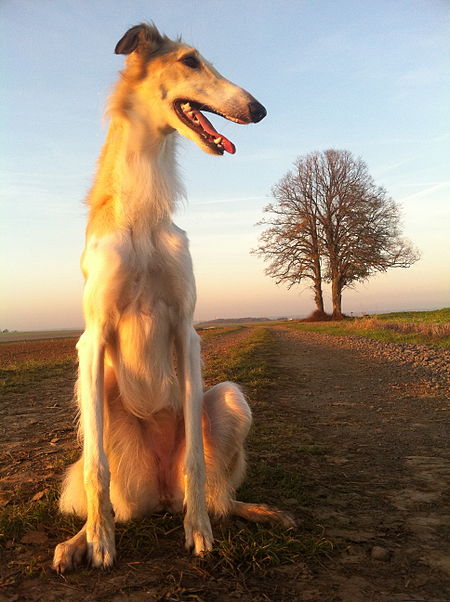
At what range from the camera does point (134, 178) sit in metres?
Result: 2.61

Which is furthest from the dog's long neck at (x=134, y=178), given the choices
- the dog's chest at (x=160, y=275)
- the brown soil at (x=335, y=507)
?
the brown soil at (x=335, y=507)

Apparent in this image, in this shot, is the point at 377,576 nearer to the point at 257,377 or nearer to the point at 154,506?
the point at 154,506

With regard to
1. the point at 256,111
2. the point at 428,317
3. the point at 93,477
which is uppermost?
the point at 256,111

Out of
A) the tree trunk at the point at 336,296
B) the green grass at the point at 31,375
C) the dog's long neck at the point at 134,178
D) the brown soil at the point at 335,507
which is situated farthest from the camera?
the tree trunk at the point at 336,296

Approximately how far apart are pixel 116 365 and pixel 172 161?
1327 millimetres

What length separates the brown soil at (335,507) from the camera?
6.25 ft

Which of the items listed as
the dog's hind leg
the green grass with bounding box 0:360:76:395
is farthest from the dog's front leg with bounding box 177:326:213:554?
the green grass with bounding box 0:360:76:395

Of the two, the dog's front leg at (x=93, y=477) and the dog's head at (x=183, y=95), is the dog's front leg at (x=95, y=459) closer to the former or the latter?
the dog's front leg at (x=93, y=477)

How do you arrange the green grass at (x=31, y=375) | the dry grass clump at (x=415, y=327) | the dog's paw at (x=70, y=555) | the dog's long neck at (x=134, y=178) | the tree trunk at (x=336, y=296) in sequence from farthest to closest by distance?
1. the tree trunk at (x=336, y=296)
2. the dry grass clump at (x=415, y=327)
3. the green grass at (x=31, y=375)
4. the dog's long neck at (x=134, y=178)
5. the dog's paw at (x=70, y=555)

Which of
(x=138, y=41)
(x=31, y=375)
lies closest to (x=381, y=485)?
(x=138, y=41)

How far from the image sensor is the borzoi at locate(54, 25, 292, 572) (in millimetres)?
2379

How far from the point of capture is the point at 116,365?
8.36 ft

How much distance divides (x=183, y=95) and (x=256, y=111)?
0.43 m

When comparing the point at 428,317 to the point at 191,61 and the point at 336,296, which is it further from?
the point at 191,61
